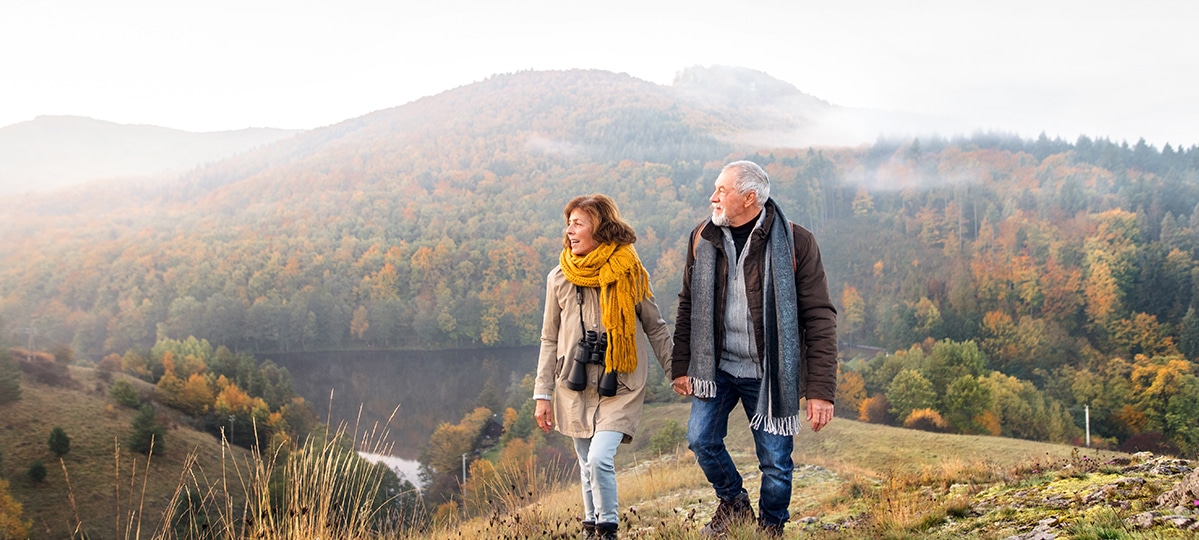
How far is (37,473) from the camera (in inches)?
1550

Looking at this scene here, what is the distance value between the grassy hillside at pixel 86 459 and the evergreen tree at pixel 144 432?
1.89 feet

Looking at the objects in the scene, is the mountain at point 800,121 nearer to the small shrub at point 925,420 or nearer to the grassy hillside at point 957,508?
the small shrub at point 925,420

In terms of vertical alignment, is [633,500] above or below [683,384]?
below

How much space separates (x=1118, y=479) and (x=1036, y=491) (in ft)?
1.54

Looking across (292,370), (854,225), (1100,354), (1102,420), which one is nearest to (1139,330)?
(1100,354)

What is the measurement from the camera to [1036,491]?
15.2 feet

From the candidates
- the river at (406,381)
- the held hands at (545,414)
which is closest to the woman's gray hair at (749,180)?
the held hands at (545,414)

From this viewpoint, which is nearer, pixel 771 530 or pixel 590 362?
pixel 771 530

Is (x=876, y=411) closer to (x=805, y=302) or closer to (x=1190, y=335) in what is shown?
(x=1190, y=335)

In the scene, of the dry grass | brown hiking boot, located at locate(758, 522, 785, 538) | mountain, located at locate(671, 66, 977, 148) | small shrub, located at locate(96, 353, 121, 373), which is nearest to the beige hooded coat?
the dry grass

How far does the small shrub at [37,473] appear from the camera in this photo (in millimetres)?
39294

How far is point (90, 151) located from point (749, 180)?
18042cm

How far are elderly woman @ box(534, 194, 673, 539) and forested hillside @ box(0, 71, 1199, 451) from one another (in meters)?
51.5

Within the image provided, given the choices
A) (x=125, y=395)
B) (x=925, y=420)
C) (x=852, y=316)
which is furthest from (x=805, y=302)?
(x=852, y=316)
